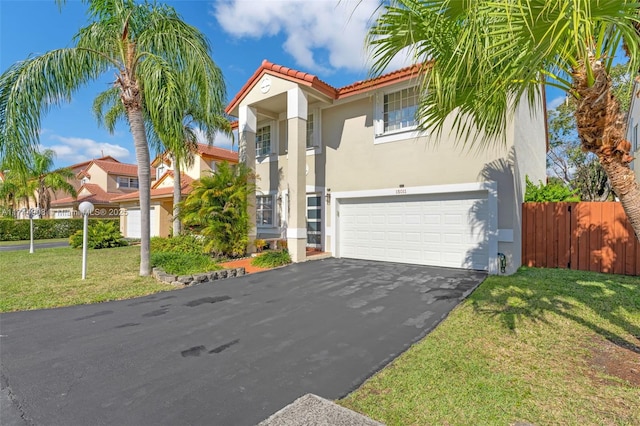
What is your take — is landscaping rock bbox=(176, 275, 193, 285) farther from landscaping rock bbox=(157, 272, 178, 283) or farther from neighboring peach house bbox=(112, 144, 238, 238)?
neighboring peach house bbox=(112, 144, 238, 238)

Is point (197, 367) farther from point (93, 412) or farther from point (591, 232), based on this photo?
point (591, 232)

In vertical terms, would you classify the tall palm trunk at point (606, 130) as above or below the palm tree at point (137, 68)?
below

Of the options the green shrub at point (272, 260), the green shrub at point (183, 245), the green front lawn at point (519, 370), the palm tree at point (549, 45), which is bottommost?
the green front lawn at point (519, 370)

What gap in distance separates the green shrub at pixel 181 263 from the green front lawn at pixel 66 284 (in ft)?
1.86

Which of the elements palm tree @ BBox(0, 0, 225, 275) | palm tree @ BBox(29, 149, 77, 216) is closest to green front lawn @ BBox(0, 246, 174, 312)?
palm tree @ BBox(0, 0, 225, 275)

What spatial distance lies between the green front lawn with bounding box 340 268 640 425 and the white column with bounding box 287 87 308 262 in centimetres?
617

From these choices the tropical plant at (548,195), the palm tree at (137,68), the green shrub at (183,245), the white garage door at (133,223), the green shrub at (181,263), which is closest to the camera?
the palm tree at (137,68)

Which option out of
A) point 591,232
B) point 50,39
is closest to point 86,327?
point 50,39

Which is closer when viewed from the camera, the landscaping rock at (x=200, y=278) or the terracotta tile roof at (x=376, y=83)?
the landscaping rock at (x=200, y=278)

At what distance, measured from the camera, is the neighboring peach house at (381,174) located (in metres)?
9.17

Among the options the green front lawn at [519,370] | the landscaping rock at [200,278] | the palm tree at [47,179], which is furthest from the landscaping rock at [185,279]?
the palm tree at [47,179]

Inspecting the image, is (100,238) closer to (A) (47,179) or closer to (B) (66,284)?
(B) (66,284)

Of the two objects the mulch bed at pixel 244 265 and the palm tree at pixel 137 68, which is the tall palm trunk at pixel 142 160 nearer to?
the palm tree at pixel 137 68

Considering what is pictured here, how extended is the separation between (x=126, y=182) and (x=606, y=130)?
39.0 metres
